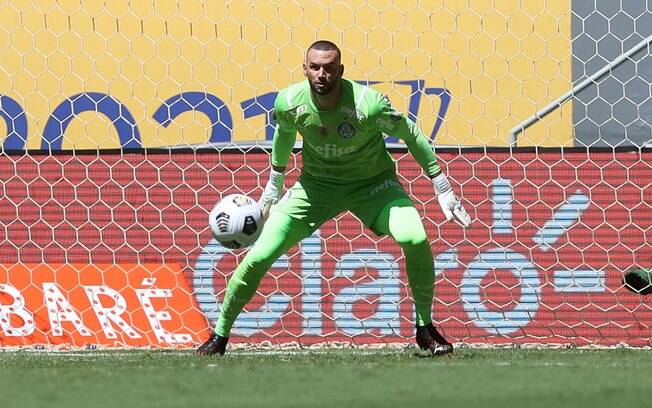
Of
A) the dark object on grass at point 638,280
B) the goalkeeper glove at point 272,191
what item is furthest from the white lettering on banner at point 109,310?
the dark object on grass at point 638,280

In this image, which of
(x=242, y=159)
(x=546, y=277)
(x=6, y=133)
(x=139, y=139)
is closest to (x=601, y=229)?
(x=546, y=277)

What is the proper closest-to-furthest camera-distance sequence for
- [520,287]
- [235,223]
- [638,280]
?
[235,223] < [638,280] < [520,287]

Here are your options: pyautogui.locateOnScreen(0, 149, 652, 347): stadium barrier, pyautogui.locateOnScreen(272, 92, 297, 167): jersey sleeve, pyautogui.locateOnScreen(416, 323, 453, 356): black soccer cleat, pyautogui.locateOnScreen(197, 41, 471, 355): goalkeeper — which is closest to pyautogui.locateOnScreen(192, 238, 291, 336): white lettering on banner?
pyautogui.locateOnScreen(0, 149, 652, 347): stadium barrier

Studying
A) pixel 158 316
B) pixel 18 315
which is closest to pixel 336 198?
pixel 158 316

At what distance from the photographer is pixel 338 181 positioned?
6730mm

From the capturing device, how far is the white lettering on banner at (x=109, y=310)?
26.1ft

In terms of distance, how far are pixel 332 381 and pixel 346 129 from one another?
1712 mm

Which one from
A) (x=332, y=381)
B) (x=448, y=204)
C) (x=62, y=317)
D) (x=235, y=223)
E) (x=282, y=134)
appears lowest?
(x=62, y=317)

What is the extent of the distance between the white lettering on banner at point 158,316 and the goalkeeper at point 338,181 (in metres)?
1.29

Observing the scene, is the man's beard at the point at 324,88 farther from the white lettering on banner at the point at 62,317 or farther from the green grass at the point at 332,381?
the white lettering on banner at the point at 62,317

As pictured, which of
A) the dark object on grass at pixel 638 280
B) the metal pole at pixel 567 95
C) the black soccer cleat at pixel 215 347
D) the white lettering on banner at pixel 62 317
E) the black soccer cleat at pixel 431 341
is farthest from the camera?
the metal pole at pixel 567 95

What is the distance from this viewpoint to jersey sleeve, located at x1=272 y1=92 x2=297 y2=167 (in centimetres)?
647

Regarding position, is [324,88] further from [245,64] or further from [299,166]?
[245,64]

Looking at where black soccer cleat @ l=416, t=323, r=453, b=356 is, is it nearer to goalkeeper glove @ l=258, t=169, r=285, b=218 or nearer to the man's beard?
goalkeeper glove @ l=258, t=169, r=285, b=218
